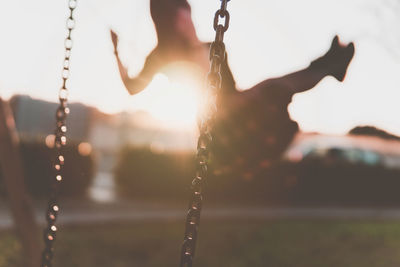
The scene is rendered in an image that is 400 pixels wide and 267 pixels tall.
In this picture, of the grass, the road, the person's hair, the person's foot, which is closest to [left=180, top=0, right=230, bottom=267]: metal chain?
the person's hair

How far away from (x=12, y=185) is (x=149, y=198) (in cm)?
→ 936

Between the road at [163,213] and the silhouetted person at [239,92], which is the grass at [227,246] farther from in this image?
the silhouetted person at [239,92]

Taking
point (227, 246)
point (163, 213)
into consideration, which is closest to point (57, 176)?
point (227, 246)

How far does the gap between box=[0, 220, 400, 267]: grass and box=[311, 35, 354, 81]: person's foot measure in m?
4.69

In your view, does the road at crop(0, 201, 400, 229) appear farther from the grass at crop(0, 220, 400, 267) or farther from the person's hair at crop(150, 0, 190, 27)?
the person's hair at crop(150, 0, 190, 27)

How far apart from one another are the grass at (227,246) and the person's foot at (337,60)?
469cm

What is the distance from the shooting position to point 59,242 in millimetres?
7027

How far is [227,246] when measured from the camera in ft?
25.3

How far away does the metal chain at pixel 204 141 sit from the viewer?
6.60 feet

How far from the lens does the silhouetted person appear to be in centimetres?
246

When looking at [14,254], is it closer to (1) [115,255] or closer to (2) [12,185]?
(1) [115,255]

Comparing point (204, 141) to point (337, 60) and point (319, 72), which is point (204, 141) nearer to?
point (319, 72)

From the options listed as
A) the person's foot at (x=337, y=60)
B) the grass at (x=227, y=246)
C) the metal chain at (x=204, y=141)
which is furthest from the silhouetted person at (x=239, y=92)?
the grass at (x=227, y=246)

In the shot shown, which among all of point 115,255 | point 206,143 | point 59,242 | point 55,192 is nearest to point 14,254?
point 59,242
